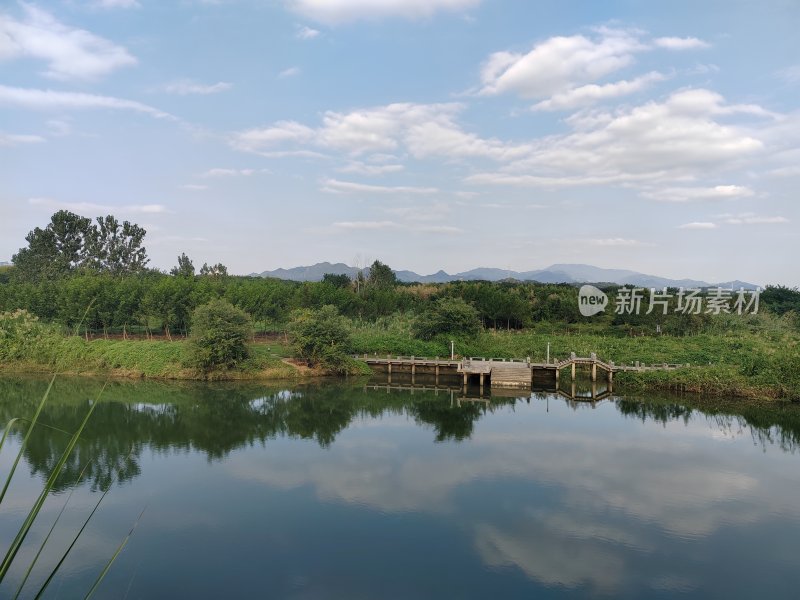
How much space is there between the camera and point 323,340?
1427 inches

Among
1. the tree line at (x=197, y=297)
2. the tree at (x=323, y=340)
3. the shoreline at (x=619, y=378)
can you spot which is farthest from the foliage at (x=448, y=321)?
the shoreline at (x=619, y=378)

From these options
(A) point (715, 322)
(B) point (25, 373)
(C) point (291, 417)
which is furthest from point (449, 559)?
(A) point (715, 322)

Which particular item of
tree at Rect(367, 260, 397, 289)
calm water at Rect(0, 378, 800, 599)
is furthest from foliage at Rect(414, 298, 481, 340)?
tree at Rect(367, 260, 397, 289)

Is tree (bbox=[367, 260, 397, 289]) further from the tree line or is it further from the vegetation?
the vegetation

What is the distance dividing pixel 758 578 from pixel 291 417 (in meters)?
19.4

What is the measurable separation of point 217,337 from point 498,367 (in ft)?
56.5

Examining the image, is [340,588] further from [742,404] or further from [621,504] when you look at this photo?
[742,404]

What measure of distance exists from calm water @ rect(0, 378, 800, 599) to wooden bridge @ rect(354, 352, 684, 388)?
663 centimetres

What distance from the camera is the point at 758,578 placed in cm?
1263

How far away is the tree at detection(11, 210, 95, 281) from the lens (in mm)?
66938

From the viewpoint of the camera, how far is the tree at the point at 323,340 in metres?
36.0

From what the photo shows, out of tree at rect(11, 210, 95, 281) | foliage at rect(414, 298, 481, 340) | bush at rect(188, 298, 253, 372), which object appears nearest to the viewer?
bush at rect(188, 298, 253, 372)

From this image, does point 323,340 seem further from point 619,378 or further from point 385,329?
point 619,378

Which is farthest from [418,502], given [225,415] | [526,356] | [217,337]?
[526,356]
